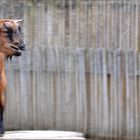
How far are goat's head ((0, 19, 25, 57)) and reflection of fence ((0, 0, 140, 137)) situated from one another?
8.21 ft

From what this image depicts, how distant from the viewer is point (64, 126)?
8742 mm

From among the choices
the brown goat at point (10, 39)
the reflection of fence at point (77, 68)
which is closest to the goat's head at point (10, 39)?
the brown goat at point (10, 39)

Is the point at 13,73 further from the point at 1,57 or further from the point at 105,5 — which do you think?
the point at 1,57

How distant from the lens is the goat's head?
6160mm

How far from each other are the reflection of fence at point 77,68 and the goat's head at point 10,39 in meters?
2.50

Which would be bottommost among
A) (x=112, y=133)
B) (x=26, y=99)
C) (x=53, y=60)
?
(x=112, y=133)

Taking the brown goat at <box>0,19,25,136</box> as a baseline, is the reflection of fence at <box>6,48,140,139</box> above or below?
below

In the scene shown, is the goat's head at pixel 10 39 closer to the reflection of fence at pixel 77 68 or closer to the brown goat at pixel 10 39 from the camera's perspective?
the brown goat at pixel 10 39

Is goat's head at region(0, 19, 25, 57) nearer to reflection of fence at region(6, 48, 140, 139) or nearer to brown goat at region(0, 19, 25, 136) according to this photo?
brown goat at region(0, 19, 25, 136)

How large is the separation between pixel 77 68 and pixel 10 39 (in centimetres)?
261

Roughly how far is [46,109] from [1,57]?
267 cm

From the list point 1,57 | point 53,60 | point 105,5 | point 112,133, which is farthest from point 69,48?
point 1,57

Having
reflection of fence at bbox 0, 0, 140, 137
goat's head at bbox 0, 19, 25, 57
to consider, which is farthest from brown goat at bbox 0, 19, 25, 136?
reflection of fence at bbox 0, 0, 140, 137

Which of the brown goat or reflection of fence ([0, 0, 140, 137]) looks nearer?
the brown goat
